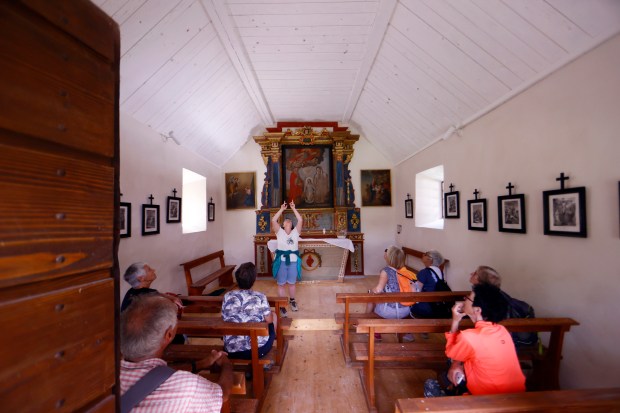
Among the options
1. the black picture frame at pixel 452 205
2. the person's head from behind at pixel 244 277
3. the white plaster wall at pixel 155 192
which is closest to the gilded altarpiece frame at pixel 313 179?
the white plaster wall at pixel 155 192

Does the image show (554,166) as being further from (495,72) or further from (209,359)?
(209,359)

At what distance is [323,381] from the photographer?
301 centimetres

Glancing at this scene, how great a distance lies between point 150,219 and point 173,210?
796mm

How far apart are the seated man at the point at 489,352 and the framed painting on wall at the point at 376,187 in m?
6.43

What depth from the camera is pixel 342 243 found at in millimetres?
7371

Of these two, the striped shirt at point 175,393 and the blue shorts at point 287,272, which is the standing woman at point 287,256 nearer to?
the blue shorts at point 287,272

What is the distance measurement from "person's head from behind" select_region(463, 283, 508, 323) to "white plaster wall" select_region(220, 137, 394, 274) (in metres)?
6.27

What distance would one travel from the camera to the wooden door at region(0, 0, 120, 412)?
61 centimetres

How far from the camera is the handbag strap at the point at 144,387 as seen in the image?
1.14 meters

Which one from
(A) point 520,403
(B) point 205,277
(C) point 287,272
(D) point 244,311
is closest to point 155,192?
(B) point 205,277

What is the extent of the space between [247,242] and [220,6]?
593cm

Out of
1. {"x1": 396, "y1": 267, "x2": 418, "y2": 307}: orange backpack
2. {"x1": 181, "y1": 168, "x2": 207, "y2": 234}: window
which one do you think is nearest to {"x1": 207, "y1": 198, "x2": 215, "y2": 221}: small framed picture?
{"x1": 181, "y1": 168, "x2": 207, "y2": 234}: window

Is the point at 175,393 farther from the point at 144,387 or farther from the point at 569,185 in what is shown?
the point at 569,185

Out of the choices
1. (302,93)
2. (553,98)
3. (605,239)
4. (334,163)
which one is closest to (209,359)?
(605,239)
